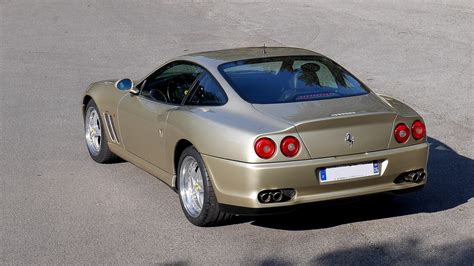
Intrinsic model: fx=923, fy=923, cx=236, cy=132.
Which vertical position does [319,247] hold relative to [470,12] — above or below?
above

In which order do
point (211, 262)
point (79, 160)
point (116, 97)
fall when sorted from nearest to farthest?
point (211, 262) < point (116, 97) < point (79, 160)

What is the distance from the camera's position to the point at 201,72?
800 cm

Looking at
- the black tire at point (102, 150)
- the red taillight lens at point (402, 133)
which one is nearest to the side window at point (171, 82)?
the black tire at point (102, 150)

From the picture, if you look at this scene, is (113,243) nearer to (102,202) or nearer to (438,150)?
(102,202)

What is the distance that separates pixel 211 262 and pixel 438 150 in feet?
13.9

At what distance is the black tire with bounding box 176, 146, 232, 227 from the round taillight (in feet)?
1.91

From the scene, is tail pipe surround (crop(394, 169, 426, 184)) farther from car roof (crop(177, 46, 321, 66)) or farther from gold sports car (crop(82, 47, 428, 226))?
car roof (crop(177, 46, 321, 66))

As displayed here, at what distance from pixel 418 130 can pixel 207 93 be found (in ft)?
5.79

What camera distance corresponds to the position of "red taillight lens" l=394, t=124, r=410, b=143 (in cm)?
718

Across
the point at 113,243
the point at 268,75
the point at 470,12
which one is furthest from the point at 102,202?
the point at 470,12

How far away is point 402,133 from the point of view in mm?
7203

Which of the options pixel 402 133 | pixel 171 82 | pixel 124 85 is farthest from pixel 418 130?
pixel 124 85

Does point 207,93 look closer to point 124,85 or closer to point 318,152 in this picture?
point 318,152

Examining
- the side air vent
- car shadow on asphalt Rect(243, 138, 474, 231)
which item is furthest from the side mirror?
car shadow on asphalt Rect(243, 138, 474, 231)
